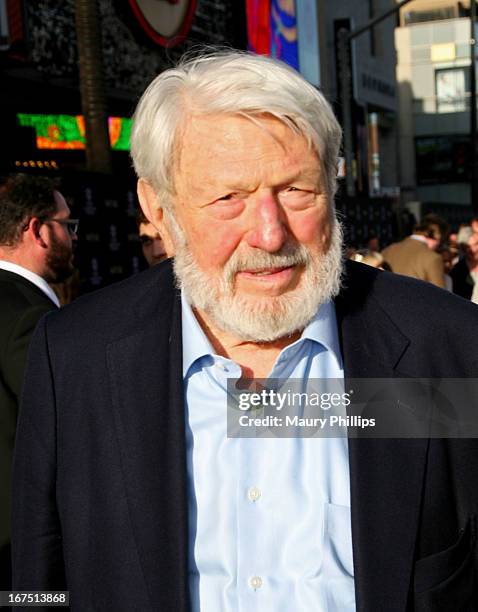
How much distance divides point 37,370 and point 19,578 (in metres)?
0.53

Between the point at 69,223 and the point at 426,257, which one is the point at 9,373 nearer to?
the point at 69,223

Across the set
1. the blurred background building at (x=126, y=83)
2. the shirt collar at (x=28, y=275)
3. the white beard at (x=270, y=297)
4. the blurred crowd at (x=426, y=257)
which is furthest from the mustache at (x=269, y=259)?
the blurred crowd at (x=426, y=257)

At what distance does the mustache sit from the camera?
2186 mm

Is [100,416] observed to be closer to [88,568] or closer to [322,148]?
[88,568]

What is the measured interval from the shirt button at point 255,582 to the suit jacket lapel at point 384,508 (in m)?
0.23

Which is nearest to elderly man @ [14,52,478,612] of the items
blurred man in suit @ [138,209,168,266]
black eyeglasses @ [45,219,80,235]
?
black eyeglasses @ [45,219,80,235]

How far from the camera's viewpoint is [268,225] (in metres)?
2.14

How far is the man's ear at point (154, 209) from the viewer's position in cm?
247

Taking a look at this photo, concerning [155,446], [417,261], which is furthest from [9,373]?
[417,261]

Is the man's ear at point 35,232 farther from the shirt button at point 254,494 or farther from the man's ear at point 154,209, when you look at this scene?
the shirt button at point 254,494

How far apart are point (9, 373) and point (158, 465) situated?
1.52 meters

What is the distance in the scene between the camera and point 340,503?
2176mm

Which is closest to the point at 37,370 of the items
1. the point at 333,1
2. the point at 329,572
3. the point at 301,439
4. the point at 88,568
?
the point at 88,568

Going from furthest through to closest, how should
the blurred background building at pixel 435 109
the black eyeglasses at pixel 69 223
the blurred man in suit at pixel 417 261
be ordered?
the blurred background building at pixel 435 109
the blurred man in suit at pixel 417 261
the black eyeglasses at pixel 69 223
